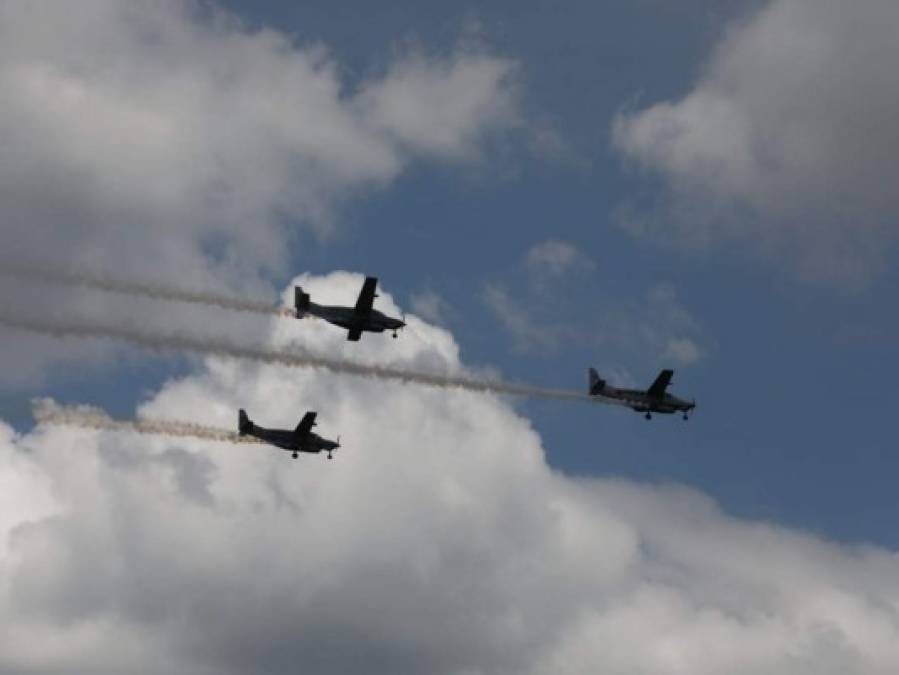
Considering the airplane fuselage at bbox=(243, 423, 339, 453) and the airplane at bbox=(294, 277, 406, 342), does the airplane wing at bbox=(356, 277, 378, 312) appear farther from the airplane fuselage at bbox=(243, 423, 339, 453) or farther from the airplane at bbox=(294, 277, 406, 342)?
the airplane fuselage at bbox=(243, 423, 339, 453)

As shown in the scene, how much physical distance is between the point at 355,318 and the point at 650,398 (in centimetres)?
2546

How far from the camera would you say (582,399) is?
139m

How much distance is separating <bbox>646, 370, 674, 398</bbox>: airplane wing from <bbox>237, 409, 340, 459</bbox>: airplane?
88.0ft

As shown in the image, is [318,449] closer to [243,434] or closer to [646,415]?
[243,434]

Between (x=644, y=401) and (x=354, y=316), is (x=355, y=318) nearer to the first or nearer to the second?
(x=354, y=316)

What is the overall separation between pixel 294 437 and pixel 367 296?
57.6 feet

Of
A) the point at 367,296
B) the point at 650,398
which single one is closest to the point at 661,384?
the point at 650,398

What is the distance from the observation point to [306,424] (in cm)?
14400

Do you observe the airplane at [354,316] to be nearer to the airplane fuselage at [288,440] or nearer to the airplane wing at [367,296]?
the airplane wing at [367,296]

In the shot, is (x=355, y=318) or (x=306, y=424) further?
(x=306, y=424)

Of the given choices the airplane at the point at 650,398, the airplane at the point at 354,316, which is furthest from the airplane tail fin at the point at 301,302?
the airplane at the point at 650,398

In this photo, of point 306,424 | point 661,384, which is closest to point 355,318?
point 306,424

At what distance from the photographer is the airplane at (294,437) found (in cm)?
14412

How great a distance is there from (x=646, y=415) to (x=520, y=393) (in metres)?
13.1
